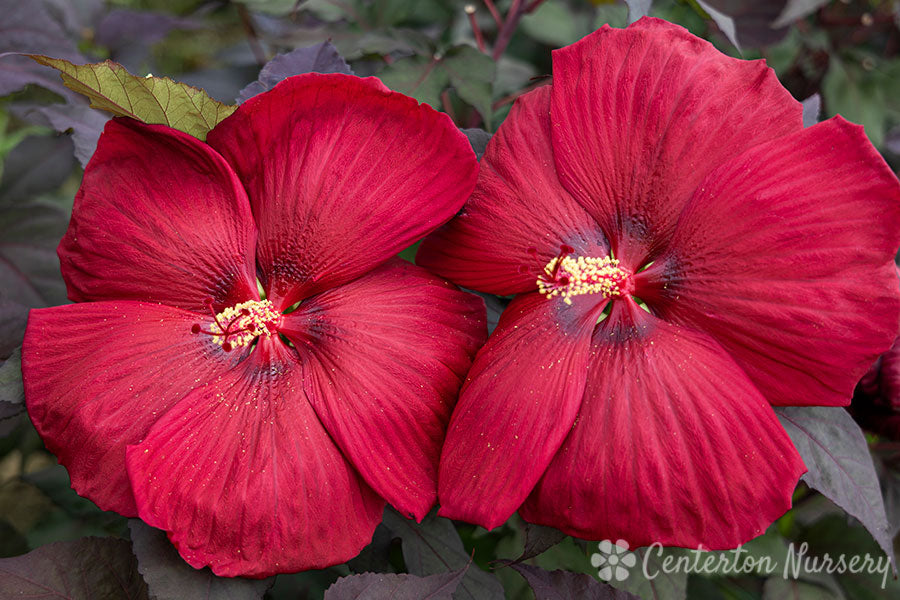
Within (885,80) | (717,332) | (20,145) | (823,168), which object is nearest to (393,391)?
(717,332)

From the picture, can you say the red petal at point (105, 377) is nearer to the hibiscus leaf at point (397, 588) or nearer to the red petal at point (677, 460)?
the hibiscus leaf at point (397, 588)

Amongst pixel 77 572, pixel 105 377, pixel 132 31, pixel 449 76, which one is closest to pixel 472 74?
pixel 449 76

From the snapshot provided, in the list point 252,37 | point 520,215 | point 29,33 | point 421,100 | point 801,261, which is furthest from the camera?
point 252,37

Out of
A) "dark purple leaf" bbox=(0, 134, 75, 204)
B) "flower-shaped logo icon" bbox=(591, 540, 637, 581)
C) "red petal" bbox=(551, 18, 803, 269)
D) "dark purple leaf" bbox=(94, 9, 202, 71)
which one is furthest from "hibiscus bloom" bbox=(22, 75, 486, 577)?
"dark purple leaf" bbox=(94, 9, 202, 71)

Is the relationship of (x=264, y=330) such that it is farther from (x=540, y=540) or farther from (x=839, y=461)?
(x=839, y=461)

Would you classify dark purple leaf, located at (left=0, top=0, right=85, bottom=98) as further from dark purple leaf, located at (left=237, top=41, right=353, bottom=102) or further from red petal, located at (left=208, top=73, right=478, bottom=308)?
red petal, located at (left=208, top=73, right=478, bottom=308)

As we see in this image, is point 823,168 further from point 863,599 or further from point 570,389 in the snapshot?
point 863,599

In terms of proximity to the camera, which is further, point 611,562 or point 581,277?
point 611,562
